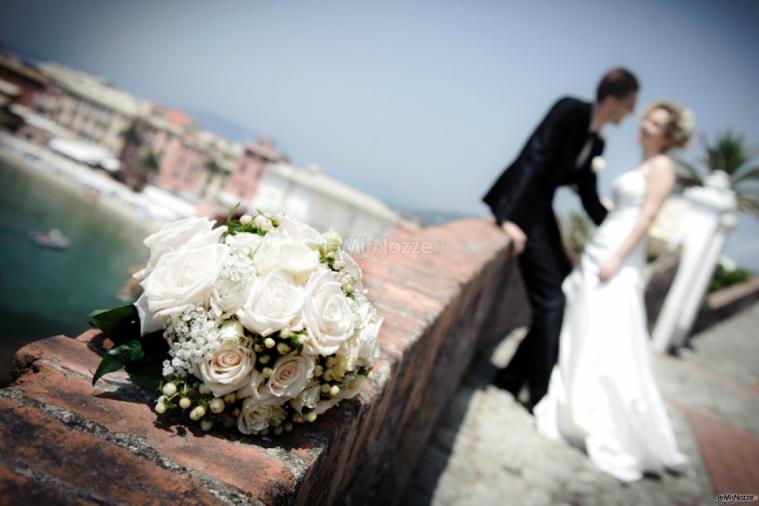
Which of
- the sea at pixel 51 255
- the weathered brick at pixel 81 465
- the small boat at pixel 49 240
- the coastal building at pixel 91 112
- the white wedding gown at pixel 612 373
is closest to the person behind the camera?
the weathered brick at pixel 81 465

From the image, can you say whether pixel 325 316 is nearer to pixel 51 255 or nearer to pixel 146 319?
pixel 146 319

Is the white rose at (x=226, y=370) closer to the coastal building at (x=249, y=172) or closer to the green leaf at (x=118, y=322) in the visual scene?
the green leaf at (x=118, y=322)

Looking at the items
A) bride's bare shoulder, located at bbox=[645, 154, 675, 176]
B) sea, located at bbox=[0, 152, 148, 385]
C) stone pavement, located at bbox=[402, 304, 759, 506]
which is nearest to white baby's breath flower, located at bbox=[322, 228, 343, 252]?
stone pavement, located at bbox=[402, 304, 759, 506]

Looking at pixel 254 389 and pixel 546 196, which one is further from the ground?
pixel 546 196

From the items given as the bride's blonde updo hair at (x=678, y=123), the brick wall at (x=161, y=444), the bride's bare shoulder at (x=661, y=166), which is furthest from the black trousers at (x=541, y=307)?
the brick wall at (x=161, y=444)

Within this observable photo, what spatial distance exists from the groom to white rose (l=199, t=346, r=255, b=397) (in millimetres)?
3180

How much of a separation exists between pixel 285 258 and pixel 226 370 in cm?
26

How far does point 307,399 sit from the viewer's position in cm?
101

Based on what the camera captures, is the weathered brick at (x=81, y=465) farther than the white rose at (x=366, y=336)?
No

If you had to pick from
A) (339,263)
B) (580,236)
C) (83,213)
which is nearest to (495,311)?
(339,263)

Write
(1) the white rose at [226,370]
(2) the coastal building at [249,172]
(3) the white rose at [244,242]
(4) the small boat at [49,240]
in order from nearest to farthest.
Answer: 1. (1) the white rose at [226,370]
2. (3) the white rose at [244,242]
3. (4) the small boat at [49,240]
4. (2) the coastal building at [249,172]

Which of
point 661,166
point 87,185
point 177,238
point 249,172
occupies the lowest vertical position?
point 87,185

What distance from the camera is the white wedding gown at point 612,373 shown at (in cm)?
328

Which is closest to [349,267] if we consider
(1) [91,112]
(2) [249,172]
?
(2) [249,172]
